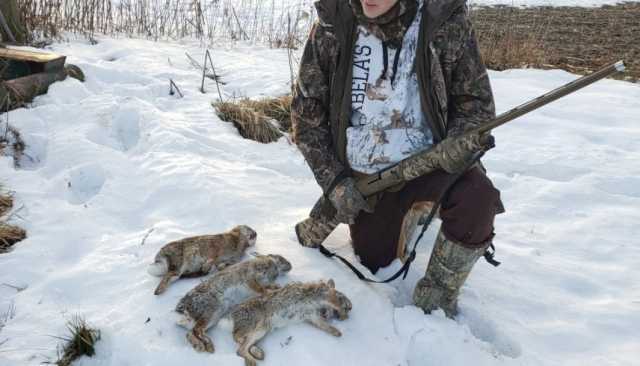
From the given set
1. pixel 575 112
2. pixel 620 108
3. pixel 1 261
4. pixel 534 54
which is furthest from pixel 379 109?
pixel 534 54

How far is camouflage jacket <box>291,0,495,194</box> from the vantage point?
8.85 feet

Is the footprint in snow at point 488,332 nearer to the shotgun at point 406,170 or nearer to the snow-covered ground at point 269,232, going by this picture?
the snow-covered ground at point 269,232

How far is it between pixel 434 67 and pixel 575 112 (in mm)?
4154

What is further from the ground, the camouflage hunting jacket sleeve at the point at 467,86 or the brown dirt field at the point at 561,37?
the brown dirt field at the point at 561,37

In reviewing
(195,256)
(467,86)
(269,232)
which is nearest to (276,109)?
(269,232)

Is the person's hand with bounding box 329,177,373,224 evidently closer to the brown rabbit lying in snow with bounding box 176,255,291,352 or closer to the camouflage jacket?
the camouflage jacket

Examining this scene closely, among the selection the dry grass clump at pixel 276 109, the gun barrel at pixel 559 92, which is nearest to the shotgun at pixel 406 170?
the gun barrel at pixel 559 92

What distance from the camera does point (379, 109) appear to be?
2.98m

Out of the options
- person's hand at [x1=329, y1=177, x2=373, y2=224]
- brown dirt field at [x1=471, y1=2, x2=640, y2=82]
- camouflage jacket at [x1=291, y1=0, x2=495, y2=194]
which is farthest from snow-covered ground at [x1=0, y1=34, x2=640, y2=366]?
brown dirt field at [x1=471, y1=2, x2=640, y2=82]

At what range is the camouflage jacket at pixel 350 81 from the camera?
270 cm

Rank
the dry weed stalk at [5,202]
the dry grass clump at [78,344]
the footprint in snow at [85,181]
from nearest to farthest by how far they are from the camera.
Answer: the dry grass clump at [78,344]
the dry weed stalk at [5,202]
the footprint in snow at [85,181]

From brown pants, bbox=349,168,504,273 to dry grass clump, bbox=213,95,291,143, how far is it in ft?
7.92

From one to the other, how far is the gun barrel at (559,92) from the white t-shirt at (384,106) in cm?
49

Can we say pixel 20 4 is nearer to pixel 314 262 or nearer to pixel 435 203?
pixel 314 262
